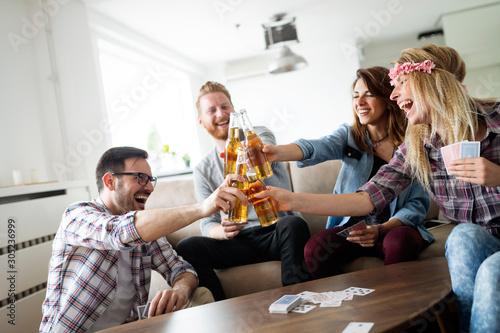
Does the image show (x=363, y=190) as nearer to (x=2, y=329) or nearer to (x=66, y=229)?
(x=66, y=229)

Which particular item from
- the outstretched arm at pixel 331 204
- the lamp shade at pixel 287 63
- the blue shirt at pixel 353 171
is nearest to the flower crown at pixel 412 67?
the outstretched arm at pixel 331 204

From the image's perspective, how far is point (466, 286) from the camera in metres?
1.23

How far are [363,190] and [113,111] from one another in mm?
4373

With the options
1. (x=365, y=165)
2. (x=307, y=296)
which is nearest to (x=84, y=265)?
(x=307, y=296)

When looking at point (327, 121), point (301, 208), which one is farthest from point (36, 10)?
point (327, 121)

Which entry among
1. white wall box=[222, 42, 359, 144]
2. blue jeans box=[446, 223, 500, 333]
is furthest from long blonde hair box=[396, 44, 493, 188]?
white wall box=[222, 42, 359, 144]

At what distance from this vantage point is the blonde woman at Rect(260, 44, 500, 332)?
4.38ft

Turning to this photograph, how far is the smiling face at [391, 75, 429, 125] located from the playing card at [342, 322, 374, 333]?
0.86 metres

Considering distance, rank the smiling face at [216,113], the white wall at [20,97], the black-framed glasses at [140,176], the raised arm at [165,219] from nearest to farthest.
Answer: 1. the raised arm at [165,219]
2. the black-framed glasses at [140,176]
3. the smiling face at [216,113]
4. the white wall at [20,97]

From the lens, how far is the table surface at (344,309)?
1.09 metres

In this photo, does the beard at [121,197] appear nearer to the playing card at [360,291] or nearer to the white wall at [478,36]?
the playing card at [360,291]

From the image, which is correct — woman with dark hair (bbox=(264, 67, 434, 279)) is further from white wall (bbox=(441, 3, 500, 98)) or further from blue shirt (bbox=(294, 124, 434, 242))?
white wall (bbox=(441, 3, 500, 98))

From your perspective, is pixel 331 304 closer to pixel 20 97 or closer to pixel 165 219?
pixel 165 219

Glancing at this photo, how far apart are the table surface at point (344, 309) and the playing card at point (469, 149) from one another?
398 mm
